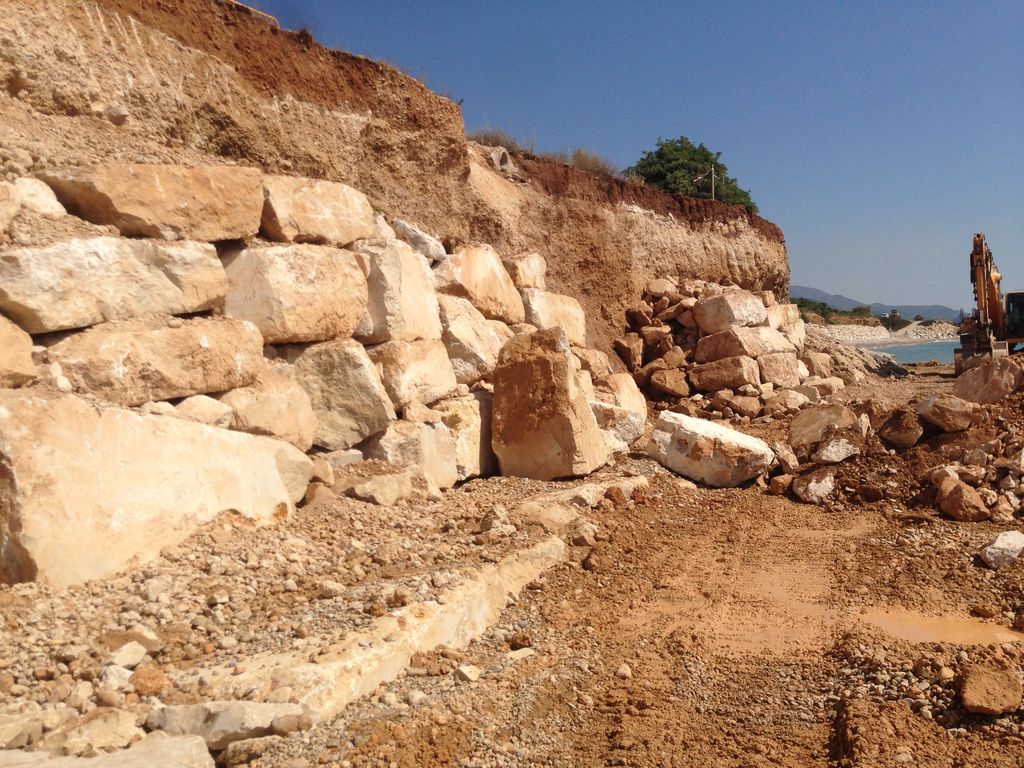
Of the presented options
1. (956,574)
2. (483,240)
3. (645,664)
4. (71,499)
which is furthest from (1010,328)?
(71,499)

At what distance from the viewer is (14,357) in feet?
13.3

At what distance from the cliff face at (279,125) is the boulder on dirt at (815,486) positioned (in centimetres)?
446

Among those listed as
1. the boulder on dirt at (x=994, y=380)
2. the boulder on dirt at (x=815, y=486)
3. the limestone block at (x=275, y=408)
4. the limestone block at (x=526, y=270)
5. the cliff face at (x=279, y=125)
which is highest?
the cliff face at (x=279, y=125)

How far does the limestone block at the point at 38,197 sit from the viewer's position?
4.66 metres

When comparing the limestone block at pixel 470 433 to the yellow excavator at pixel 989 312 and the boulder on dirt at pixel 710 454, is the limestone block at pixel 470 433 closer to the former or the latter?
the boulder on dirt at pixel 710 454

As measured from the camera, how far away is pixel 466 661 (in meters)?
3.75

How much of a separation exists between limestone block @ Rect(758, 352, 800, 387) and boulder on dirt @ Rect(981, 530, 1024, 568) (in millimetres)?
6544

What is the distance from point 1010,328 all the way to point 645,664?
704 inches

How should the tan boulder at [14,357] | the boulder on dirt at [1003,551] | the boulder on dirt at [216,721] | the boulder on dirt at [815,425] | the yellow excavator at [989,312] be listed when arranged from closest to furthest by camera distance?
the boulder on dirt at [216,721] → the tan boulder at [14,357] → the boulder on dirt at [1003,551] → the boulder on dirt at [815,425] → the yellow excavator at [989,312]

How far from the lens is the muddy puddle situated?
4.21 meters

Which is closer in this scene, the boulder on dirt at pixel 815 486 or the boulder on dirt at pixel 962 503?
the boulder on dirt at pixel 962 503

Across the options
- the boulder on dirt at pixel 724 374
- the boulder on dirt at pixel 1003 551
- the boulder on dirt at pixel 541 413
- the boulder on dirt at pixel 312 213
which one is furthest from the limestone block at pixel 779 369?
the boulder on dirt at pixel 312 213

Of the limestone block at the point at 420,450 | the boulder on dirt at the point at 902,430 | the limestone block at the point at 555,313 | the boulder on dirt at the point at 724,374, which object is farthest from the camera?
the boulder on dirt at the point at 724,374

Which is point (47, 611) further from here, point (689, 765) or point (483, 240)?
point (483, 240)
